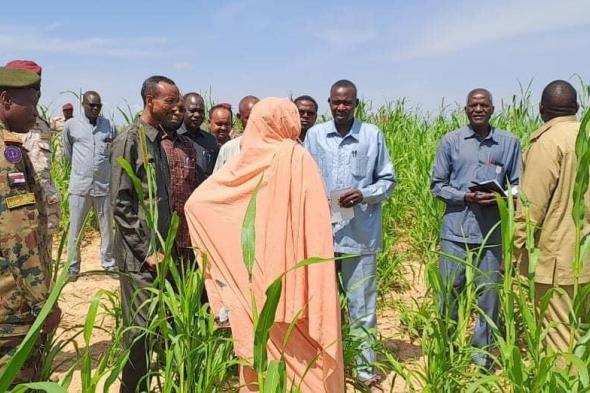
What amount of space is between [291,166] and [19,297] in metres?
1.01

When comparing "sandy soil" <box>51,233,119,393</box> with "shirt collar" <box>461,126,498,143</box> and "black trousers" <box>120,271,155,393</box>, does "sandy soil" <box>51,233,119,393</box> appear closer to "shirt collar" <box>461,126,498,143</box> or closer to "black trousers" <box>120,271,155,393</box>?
"black trousers" <box>120,271,155,393</box>

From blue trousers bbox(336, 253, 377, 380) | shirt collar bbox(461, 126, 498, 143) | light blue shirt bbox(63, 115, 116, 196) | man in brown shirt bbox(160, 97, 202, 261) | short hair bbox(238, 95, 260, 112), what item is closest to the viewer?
man in brown shirt bbox(160, 97, 202, 261)

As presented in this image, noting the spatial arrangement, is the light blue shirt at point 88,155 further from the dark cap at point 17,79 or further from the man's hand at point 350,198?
the dark cap at point 17,79

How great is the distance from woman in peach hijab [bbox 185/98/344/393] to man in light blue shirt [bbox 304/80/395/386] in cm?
104

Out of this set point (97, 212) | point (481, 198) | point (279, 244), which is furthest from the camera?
point (97, 212)

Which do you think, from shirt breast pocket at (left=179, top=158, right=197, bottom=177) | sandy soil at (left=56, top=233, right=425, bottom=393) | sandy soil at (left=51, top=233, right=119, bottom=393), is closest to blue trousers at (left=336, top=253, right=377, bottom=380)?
sandy soil at (left=56, top=233, right=425, bottom=393)

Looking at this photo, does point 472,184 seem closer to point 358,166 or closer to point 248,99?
point 358,166

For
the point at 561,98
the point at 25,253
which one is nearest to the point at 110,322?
the point at 25,253

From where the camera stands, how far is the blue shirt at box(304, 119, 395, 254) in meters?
3.19

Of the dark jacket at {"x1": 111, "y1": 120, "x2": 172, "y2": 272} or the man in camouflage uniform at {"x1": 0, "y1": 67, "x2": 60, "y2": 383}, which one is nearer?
the man in camouflage uniform at {"x1": 0, "y1": 67, "x2": 60, "y2": 383}

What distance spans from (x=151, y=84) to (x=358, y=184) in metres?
1.30

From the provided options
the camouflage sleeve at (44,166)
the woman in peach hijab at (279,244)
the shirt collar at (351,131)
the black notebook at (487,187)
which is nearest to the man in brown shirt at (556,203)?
the black notebook at (487,187)

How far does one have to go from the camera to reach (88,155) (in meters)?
5.22

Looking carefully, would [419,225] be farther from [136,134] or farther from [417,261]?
[136,134]
